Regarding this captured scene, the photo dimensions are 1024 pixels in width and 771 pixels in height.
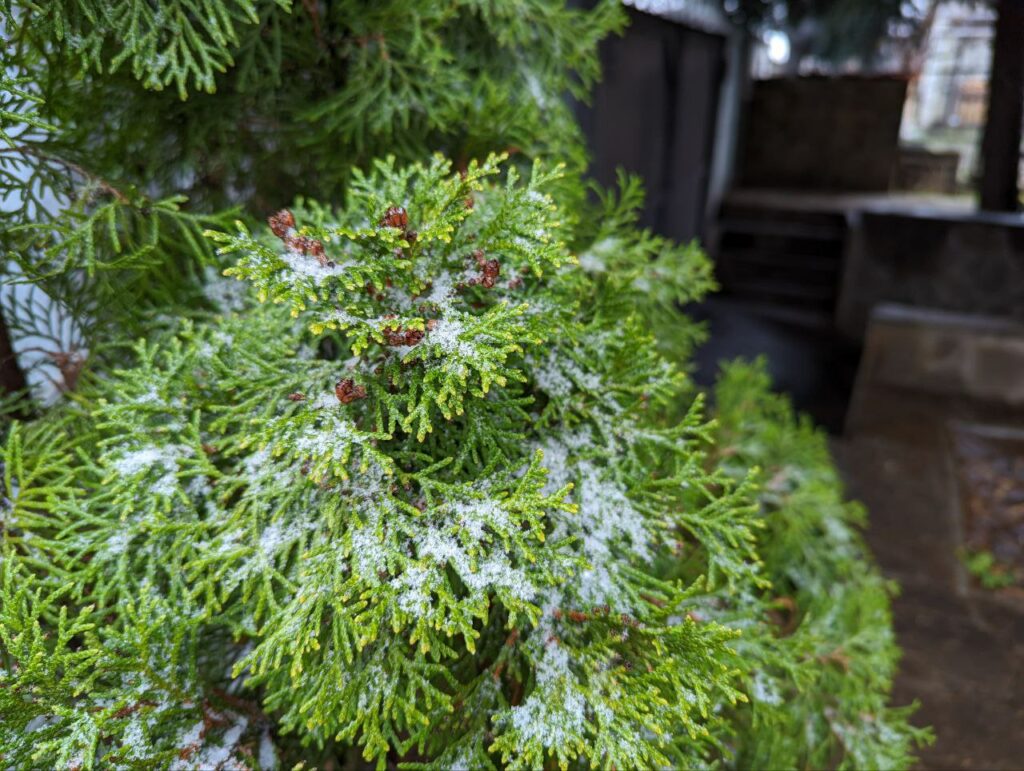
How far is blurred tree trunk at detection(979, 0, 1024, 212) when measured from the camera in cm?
595

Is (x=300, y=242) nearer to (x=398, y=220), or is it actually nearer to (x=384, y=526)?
(x=398, y=220)

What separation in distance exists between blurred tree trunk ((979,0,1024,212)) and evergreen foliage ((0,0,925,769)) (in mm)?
6334

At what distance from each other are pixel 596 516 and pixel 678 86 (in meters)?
6.39

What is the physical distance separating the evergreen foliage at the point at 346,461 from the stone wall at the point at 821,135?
9.14 m

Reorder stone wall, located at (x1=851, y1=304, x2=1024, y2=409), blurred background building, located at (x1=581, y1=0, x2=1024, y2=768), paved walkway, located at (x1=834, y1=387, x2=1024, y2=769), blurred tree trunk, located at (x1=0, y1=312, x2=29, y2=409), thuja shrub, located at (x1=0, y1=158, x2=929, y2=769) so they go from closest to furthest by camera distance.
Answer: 1. thuja shrub, located at (x1=0, y1=158, x2=929, y2=769)
2. blurred tree trunk, located at (x1=0, y1=312, x2=29, y2=409)
3. paved walkway, located at (x1=834, y1=387, x2=1024, y2=769)
4. blurred background building, located at (x1=581, y1=0, x2=1024, y2=768)
5. stone wall, located at (x1=851, y1=304, x2=1024, y2=409)

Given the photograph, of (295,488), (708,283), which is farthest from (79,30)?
(708,283)

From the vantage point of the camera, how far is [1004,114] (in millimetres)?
6289

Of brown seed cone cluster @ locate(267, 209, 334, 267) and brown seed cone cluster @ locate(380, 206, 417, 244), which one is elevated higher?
brown seed cone cluster @ locate(380, 206, 417, 244)

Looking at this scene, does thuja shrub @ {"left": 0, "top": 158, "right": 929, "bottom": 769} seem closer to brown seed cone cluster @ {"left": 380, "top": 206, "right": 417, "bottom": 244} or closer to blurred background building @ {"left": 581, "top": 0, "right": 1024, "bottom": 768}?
brown seed cone cluster @ {"left": 380, "top": 206, "right": 417, "bottom": 244}

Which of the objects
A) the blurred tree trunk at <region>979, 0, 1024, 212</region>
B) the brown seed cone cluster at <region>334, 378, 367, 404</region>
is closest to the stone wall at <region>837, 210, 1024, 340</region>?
the blurred tree trunk at <region>979, 0, 1024, 212</region>

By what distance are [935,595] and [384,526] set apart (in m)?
3.24

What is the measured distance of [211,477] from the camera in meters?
A: 1.24

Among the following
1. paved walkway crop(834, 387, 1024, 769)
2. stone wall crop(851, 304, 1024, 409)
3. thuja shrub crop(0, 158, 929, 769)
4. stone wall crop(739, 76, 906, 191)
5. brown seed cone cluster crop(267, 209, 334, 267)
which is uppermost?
stone wall crop(739, 76, 906, 191)

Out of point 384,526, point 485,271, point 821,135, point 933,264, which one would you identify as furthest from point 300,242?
point 821,135
